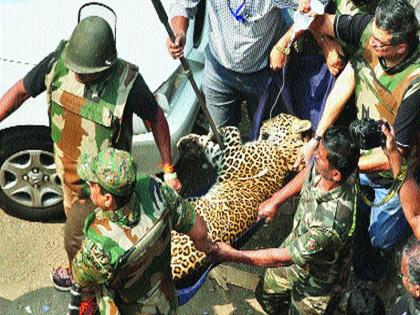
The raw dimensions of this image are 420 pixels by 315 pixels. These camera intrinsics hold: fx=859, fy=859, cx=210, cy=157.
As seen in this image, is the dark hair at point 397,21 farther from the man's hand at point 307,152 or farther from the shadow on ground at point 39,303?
the shadow on ground at point 39,303

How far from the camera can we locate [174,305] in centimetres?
460

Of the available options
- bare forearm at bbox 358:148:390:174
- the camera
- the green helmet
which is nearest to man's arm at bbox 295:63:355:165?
bare forearm at bbox 358:148:390:174

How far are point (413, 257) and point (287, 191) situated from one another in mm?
1362

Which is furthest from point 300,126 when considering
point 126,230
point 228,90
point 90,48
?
point 126,230

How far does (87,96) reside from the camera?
477 cm

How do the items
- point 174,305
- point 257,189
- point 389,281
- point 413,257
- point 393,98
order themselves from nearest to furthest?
point 413,257, point 174,305, point 393,98, point 257,189, point 389,281

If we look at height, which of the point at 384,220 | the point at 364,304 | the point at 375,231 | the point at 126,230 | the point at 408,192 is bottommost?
the point at 364,304

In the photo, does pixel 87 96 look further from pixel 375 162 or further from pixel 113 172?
pixel 375 162

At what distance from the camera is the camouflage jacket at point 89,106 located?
4.77m

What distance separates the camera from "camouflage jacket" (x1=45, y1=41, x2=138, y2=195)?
4770 mm

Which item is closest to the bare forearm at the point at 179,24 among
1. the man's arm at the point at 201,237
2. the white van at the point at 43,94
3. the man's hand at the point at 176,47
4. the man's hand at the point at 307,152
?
the man's hand at the point at 176,47

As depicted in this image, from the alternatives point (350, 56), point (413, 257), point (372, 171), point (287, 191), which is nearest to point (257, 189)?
point (287, 191)

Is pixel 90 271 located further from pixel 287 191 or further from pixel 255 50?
pixel 255 50

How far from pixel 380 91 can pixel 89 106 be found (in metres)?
1.71
